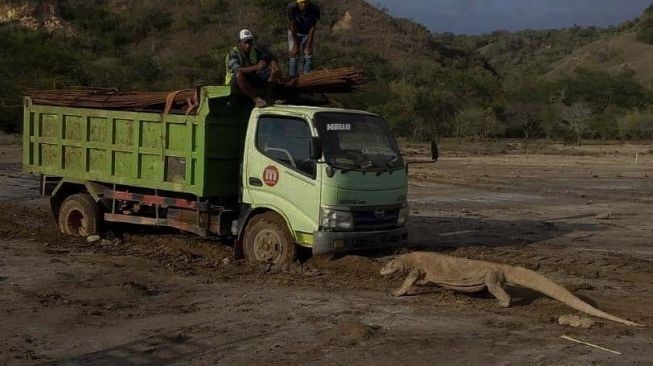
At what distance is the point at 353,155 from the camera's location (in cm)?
1045

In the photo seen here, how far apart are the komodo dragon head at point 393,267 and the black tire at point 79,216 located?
4929 millimetres

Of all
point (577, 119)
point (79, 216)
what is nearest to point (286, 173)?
point (79, 216)

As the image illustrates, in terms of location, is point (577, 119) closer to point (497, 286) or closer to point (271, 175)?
point (271, 175)

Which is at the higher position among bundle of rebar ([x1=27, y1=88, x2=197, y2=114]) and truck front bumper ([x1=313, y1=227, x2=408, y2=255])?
bundle of rebar ([x1=27, y1=88, x2=197, y2=114])

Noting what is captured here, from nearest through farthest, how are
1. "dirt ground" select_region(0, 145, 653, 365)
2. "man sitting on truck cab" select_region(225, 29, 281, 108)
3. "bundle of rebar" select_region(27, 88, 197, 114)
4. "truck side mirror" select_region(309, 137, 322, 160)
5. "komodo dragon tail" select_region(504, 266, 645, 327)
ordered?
1. "dirt ground" select_region(0, 145, 653, 365)
2. "komodo dragon tail" select_region(504, 266, 645, 327)
3. "truck side mirror" select_region(309, 137, 322, 160)
4. "man sitting on truck cab" select_region(225, 29, 281, 108)
5. "bundle of rebar" select_region(27, 88, 197, 114)

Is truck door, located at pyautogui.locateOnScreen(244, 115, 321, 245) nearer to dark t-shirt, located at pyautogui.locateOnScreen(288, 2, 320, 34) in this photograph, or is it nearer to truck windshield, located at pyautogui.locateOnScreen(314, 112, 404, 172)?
truck windshield, located at pyautogui.locateOnScreen(314, 112, 404, 172)

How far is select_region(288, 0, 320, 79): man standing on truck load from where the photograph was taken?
13.2m

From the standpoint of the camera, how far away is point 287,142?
34.8 ft

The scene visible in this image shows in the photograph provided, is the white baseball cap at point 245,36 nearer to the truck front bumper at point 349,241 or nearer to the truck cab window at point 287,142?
the truck cab window at point 287,142

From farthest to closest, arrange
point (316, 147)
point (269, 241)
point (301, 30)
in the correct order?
point (301, 30), point (269, 241), point (316, 147)

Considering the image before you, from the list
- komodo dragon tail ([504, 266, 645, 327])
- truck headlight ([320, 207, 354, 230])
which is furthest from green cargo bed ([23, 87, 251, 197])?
komodo dragon tail ([504, 266, 645, 327])

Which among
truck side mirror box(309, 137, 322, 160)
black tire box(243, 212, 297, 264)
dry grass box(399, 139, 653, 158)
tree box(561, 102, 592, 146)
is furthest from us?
tree box(561, 102, 592, 146)

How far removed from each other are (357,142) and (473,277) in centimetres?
243

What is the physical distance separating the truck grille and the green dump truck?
0.05 ft
